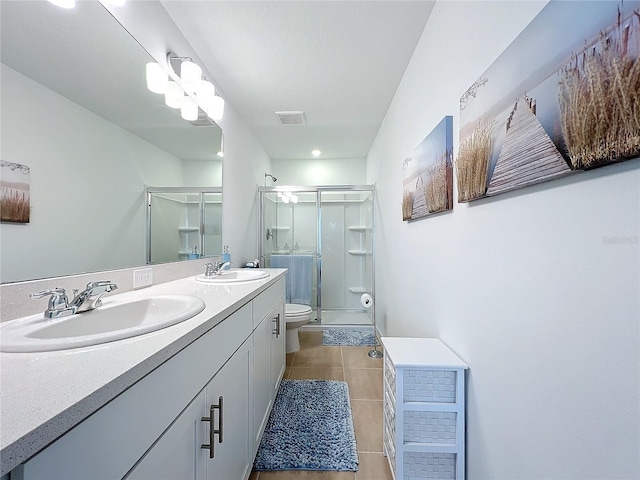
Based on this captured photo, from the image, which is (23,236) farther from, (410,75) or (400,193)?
(410,75)

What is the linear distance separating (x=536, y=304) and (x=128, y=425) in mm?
978

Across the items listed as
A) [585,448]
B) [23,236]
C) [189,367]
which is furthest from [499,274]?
[23,236]

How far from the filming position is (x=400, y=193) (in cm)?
204

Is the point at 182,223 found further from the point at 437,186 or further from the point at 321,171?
the point at 321,171

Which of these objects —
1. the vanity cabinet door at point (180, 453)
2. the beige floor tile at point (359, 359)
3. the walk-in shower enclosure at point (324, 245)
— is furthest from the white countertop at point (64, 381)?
the walk-in shower enclosure at point (324, 245)

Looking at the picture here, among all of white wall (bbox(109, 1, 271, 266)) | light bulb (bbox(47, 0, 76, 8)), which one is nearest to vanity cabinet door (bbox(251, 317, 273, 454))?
white wall (bbox(109, 1, 271, 266))

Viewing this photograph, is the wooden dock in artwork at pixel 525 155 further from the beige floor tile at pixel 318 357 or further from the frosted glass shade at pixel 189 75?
the beige floor tile at pixel 318 357

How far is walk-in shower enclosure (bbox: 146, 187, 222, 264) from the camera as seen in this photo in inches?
53.6

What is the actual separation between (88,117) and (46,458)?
114 cm

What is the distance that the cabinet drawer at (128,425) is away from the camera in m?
0.35

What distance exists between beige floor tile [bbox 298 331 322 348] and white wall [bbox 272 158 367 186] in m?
2.24

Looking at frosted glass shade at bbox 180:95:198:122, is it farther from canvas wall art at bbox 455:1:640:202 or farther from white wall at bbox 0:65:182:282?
canvas wall art at bbox 455:1:640:202

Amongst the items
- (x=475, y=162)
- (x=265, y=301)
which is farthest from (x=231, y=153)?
(x=475, y=162)

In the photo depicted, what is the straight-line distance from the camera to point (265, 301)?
1.45 metres
